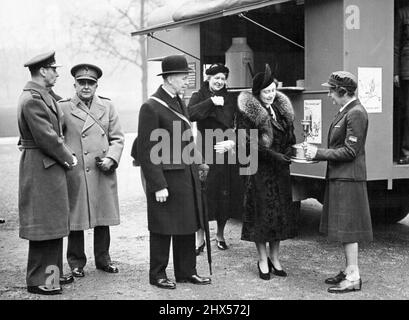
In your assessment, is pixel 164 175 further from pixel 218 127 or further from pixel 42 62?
pixel 218 127

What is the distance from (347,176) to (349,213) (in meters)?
0.29

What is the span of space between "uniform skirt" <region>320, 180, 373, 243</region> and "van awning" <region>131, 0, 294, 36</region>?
6.73 feet

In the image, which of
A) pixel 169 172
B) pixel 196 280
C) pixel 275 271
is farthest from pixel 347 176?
pixel 196 280

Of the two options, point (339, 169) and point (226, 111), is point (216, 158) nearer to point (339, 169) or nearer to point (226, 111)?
point (226, 111)

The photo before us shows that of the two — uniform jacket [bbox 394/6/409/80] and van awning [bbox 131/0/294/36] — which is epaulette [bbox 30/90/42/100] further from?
uniform jacket [bbox 394/6/409/80]

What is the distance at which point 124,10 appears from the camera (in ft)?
68.7

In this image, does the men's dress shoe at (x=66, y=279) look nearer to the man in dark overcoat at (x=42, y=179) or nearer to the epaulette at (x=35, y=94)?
the man in dark overcoat at (x=42, y=179)

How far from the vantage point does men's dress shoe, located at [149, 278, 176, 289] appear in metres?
5.15

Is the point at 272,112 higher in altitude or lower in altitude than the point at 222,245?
higher

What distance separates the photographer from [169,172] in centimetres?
511

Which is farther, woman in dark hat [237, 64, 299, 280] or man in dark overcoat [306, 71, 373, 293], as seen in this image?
woman in dark hat [237, 64, 299, 280]

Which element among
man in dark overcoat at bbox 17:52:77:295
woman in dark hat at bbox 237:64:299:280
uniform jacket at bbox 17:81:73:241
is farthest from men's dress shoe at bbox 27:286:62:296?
woman in dark hat at bbox 237:64:299:280

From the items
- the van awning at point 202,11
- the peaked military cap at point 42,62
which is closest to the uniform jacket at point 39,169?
the peaked military cap at point 42,62
